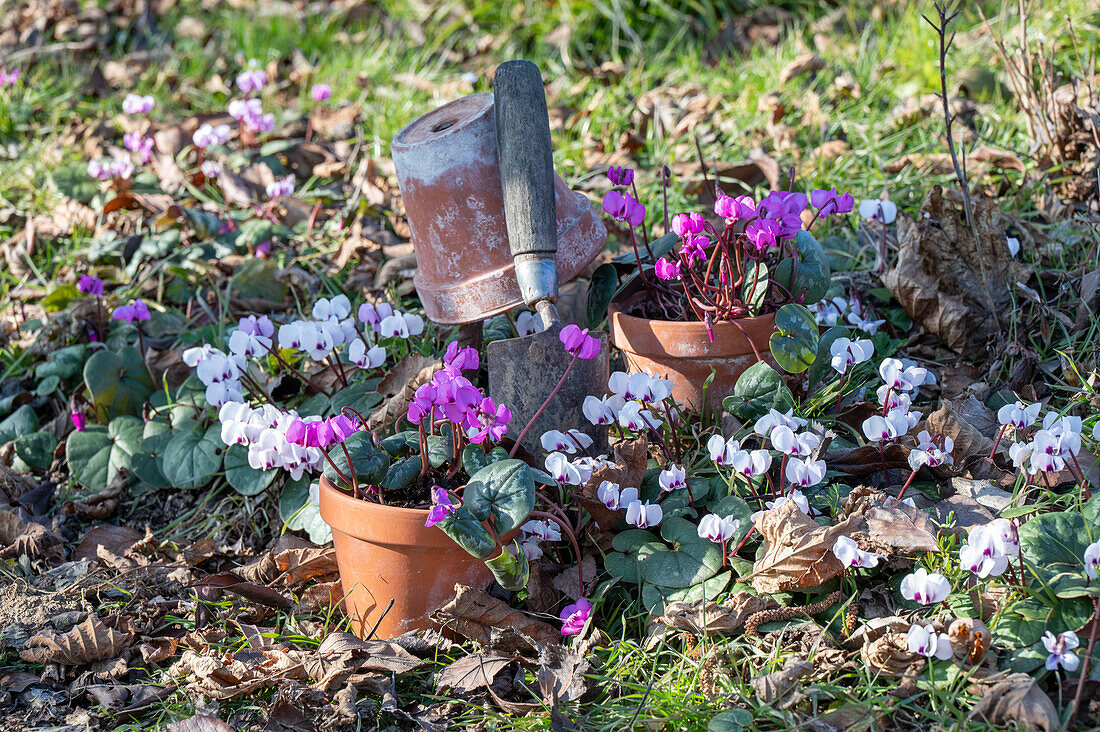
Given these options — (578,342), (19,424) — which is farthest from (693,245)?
(19,424)

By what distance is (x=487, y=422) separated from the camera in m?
1.67

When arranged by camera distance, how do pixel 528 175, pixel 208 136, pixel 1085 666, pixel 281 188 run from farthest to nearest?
pixel 208 136, pixel 281 188, pixel 528 175, pixel 1085 666

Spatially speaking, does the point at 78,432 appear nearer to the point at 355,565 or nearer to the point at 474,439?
the point at 355,565

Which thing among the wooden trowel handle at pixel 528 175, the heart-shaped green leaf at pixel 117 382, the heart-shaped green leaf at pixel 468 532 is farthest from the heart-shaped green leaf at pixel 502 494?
the heart-shaped green leaf at pixel 117 382

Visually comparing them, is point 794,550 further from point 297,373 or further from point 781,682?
point 297,373

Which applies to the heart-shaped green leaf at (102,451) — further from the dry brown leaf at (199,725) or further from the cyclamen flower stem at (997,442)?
the cyclamen flower stem at (997,442)

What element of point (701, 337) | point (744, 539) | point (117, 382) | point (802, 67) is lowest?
point (744, 539)

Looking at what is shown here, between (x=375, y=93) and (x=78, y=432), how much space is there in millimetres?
2342

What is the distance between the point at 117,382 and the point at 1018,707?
2.32 meters

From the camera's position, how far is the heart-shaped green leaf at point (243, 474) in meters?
2.21

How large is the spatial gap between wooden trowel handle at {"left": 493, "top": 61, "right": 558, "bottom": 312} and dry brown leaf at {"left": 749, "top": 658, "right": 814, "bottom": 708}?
2.78 feet

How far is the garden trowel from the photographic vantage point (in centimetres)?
193

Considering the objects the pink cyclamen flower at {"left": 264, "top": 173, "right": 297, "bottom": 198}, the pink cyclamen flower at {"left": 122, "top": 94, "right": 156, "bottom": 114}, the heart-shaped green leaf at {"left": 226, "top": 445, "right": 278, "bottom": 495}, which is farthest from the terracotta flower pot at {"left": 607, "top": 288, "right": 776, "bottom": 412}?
the pink cyclamen flower at {"left": 122, "top": 94, "right": 156, "bottom": 114}

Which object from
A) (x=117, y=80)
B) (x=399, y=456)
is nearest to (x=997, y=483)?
(x=399, y=456)
